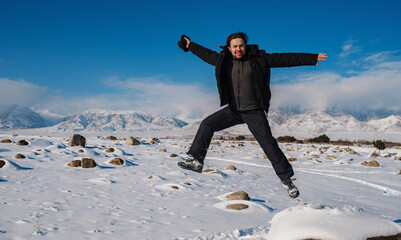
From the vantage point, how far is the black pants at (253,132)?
14.2ft

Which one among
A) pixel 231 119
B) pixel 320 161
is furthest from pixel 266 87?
pixel 320 161

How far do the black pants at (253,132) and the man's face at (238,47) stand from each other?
819 millimetres

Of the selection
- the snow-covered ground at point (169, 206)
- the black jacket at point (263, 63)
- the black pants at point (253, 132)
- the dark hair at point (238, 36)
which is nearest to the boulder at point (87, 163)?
the snow-covered ground at point (169, 206)

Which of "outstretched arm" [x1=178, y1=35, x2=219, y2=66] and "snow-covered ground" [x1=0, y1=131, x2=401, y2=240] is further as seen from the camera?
"outstretched arm" [x1=178, y1=35, x2=219, y2=66]

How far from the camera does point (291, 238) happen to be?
11.9 feet

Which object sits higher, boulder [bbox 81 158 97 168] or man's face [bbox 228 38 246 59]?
man's face [bbox 228 38 246 59]

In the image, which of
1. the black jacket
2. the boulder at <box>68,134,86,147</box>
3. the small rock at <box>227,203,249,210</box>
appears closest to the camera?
the black jacket

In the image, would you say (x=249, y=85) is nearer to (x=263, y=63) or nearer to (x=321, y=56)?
(x=263, y=63)

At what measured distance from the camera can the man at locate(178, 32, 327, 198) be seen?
4250 mm

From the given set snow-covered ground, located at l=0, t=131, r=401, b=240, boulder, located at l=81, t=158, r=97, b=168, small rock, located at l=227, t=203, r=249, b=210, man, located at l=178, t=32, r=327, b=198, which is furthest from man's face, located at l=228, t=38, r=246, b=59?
boulder, located at l=81, t=158, r=97, b=168

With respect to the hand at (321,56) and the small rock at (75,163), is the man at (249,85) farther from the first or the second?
the small rock at (75,163)

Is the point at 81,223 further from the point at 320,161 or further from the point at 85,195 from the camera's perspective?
the point at 320,161

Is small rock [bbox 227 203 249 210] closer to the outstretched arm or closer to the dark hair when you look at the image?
the outstretched arm

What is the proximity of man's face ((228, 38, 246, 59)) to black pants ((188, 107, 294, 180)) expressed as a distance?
0.82 m
